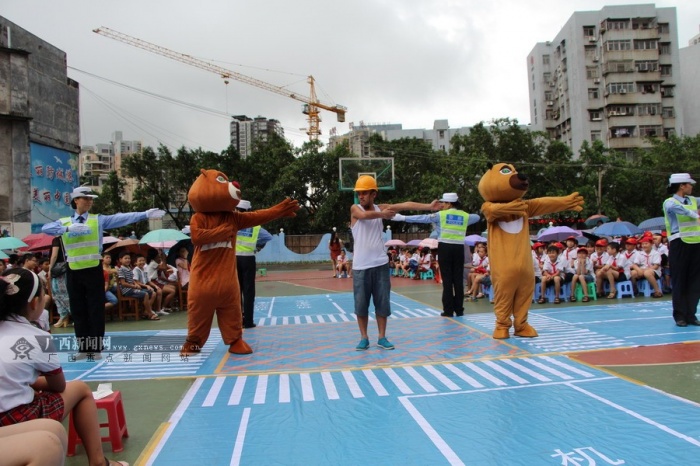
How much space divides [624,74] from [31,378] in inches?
1950

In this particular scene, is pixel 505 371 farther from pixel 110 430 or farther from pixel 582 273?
pixel 582 273

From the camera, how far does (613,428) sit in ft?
10.2

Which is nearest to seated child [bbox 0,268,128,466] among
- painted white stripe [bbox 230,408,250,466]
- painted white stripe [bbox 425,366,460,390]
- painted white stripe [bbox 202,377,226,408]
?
painted white stripe [bbox 230,408,250,466]

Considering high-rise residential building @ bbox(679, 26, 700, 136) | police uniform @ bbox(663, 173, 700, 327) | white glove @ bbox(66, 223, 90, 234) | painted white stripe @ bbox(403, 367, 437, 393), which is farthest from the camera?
high-rise residential building @ bbox(679, 26, 700, 136)

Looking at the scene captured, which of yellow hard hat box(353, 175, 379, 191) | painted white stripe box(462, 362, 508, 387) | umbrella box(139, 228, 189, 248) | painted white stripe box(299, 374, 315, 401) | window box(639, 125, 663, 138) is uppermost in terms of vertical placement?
window box(639, 125, 663, 138)

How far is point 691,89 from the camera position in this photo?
46.6m

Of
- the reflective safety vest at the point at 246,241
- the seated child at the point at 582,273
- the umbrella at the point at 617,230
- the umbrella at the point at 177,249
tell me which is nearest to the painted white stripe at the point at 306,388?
the reflective safety vest at the point at 246,241

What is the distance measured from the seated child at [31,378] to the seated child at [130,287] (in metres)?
6.38

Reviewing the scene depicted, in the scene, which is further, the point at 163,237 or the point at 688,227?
the point at 163,237

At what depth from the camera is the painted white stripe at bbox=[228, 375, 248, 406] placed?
3927mm

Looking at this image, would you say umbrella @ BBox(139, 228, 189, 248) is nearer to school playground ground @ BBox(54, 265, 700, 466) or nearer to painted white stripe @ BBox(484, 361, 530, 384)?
school playground ground @ BBox(54, 265, 700, 466)

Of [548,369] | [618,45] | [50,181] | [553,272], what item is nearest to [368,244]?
[548,369]

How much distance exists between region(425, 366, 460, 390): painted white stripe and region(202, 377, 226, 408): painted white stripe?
179 cm

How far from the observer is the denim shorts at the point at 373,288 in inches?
215
